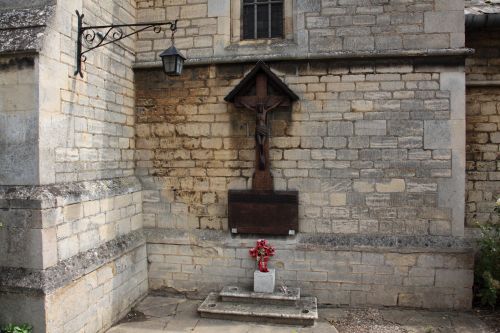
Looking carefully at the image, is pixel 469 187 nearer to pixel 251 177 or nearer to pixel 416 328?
pixel 416 328

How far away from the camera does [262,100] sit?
5.27 metres

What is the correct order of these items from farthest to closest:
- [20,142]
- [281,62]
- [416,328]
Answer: [281,62]
[416,328]
[20,142]

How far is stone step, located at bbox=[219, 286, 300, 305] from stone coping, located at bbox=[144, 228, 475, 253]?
2.08 ft

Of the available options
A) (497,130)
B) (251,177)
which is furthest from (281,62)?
(497,130)

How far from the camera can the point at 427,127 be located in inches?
201

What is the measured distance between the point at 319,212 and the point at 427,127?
194cm

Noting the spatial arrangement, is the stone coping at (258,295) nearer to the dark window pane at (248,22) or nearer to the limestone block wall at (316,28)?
the limestone block wall at (316,28)

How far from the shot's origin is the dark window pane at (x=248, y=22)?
5.67 m

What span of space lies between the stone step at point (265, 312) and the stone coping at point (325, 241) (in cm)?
82

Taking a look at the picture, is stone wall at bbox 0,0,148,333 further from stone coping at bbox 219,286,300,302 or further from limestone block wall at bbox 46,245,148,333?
stone coping at bbox 219,286,300,302

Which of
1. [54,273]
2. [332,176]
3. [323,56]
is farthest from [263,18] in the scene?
[54,273]

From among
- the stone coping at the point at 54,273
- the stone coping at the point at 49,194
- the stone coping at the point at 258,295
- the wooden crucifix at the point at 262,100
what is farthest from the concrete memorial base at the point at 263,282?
the stone coping at the point at 49,194

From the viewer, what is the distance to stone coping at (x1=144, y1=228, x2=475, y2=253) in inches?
200

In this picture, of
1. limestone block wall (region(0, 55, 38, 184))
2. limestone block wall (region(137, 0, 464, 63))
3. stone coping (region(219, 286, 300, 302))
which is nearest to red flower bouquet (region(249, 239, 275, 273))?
stone coping (region(219, 286, 300, 302))
